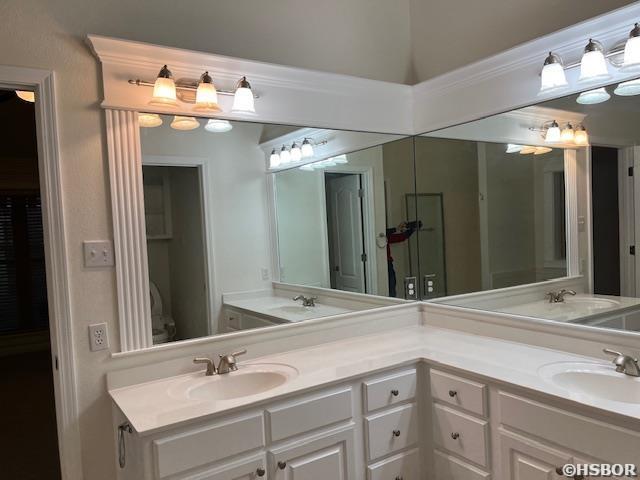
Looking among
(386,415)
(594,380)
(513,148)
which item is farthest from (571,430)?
(513,148)

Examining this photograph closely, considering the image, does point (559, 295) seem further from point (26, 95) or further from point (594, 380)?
point (26, 95)

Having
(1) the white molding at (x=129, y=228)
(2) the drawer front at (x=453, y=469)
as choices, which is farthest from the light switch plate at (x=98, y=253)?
(2) the drawer front at (x=453, y=469)

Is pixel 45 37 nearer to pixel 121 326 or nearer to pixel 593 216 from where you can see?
pixel 121 326

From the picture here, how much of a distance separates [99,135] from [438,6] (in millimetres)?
2128

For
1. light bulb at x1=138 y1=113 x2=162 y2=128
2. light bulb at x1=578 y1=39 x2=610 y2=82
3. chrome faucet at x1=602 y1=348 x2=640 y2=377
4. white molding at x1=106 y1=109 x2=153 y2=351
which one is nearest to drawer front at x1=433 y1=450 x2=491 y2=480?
chrome faucet at x1=602 y1=348 x2=640 y2=377

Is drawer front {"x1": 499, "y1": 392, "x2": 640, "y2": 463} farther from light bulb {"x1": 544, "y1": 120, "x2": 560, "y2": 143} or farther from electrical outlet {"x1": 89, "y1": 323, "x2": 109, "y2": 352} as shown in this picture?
electrical outlet {"x1": 89, "y1": 323, "x2": 109, "y2": 352}

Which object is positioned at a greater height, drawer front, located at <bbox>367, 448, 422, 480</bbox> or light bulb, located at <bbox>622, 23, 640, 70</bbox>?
light bulb, located at <bbox>622, 23, 640, 70</bbox>

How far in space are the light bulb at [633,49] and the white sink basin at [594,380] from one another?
1256mm

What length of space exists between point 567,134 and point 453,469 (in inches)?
66.8

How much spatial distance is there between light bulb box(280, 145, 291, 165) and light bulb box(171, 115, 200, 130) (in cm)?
51

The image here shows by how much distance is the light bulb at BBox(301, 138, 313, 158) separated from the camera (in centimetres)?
261

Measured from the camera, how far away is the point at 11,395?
14.3ft

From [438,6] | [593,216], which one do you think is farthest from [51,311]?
[438,6]

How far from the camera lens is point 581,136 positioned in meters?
2.21
